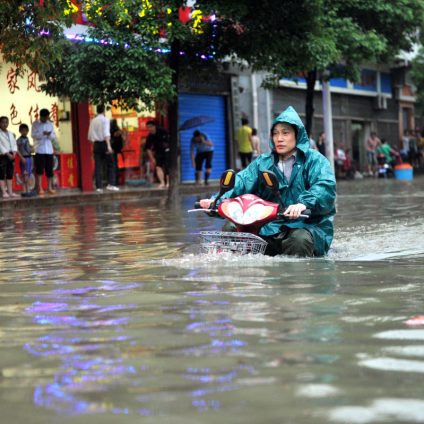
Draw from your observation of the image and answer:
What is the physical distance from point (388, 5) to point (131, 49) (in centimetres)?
1079

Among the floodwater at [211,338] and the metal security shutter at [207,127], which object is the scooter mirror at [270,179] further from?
the metal security shutter at [207,127]

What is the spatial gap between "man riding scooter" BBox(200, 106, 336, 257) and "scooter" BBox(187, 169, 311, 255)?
0.16 metres

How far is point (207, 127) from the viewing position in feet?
99.6

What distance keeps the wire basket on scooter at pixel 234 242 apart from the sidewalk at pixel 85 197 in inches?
434

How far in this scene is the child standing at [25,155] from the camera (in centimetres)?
2073

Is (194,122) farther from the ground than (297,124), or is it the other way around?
(194,122)

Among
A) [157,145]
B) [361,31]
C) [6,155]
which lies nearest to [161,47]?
[6,155]

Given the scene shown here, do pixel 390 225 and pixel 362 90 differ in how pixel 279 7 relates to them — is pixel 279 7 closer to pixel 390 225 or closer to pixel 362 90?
pixel 390 225

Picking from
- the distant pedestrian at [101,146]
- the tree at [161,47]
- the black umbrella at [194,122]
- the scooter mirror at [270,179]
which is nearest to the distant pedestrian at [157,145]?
the distant pedestrian at [101,146]

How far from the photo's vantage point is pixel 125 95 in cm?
1841

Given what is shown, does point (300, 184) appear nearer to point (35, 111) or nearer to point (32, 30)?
point (32, 30)

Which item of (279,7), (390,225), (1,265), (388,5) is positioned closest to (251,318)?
(1,265)

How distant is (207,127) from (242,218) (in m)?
23.2

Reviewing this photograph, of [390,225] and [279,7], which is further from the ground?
[279,7]
